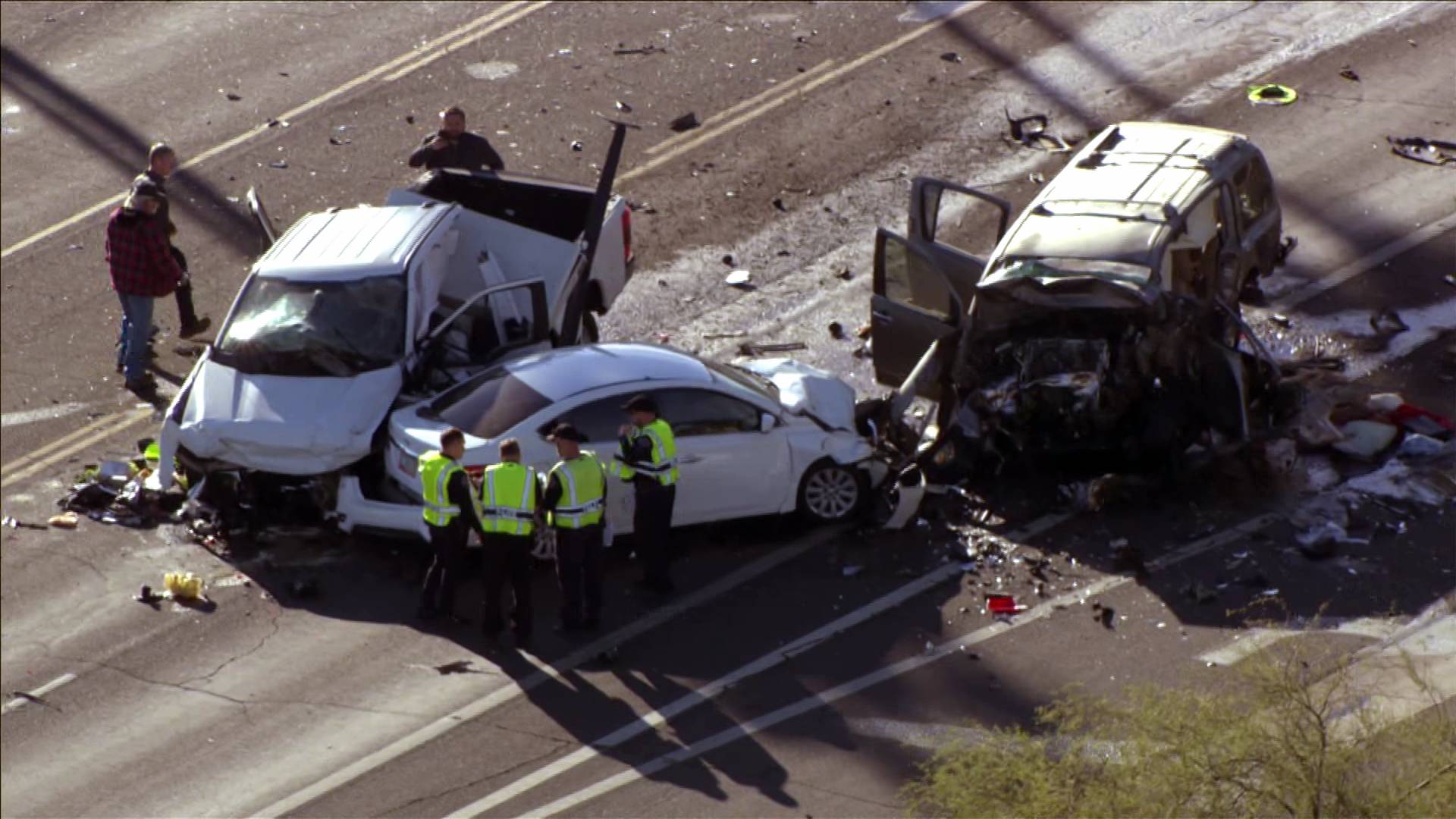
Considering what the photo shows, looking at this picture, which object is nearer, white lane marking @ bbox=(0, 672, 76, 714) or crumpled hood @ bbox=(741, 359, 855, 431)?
white lane marking @ bbox=(0, 672, 76, 714)

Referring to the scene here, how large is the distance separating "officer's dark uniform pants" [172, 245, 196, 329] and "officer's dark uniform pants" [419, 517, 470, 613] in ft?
16.7

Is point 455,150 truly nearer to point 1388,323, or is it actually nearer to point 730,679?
point 730,679

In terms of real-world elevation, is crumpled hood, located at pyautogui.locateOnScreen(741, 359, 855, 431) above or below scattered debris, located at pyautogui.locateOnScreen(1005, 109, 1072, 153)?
above

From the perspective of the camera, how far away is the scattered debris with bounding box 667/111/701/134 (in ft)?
67.8

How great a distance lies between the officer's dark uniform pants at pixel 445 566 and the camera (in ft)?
42.3

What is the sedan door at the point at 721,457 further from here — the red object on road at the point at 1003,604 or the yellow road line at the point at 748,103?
the yellow road line at the point at 748,103

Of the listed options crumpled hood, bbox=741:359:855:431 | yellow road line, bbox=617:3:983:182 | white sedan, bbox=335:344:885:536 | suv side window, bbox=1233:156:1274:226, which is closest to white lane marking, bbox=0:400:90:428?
white sedan, bbox=335:344:885:536

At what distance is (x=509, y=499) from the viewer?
41.7ft

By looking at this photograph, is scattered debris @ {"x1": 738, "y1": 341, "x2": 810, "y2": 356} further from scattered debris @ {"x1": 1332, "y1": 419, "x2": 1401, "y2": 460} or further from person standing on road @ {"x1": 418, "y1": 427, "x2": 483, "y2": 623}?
scattered debris @ {"x1": 1332, "y1": 419, "x2": 1401, "y2": 460}

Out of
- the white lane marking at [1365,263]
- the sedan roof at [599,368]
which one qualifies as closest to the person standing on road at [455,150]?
the sedan roof at [599,368]

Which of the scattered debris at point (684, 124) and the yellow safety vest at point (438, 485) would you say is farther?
the scattered debris at point (684, 124)

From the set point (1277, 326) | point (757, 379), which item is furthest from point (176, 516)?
point (1277, 326)

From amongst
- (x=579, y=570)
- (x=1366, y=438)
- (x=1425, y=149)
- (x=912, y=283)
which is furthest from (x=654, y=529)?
(x=1425, y=149)

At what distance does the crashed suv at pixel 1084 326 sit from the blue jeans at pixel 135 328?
6.01m
